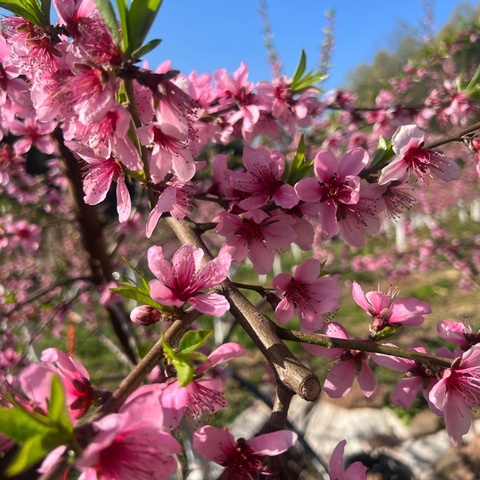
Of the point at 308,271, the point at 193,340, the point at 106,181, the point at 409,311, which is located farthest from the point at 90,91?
the point at 409,311

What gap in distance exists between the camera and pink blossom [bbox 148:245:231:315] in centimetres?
77

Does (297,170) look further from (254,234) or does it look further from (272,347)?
(272,347)

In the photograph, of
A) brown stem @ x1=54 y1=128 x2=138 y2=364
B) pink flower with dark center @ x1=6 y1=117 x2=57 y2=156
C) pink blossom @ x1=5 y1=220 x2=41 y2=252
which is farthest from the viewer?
pink blossom @ x1=5 y1=220 x2=41 y2=252

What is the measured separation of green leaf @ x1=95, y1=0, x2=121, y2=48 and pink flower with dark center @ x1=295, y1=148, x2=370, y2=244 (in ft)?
1.61

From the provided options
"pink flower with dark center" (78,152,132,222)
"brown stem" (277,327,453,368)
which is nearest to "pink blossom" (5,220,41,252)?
"pink flower with dark center" (78,152,132,222)

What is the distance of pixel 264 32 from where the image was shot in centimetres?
633

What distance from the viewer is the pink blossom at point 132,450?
0.54 meters

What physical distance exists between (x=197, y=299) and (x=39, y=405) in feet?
0.99

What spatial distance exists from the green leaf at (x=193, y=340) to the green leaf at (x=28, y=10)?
74 cm

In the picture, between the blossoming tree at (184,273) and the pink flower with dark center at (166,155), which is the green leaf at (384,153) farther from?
the pink flower with dark center at (166,155)

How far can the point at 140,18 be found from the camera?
744 millimetres

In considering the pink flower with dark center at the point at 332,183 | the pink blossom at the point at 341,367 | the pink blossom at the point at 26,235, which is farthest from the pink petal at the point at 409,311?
the pink blossom at the point at 26,235

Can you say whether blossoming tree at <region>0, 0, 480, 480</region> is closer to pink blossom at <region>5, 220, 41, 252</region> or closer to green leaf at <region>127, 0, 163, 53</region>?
green leaf at <region>127, 0, 163, 53</region>

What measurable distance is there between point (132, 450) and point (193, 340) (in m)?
0.18
